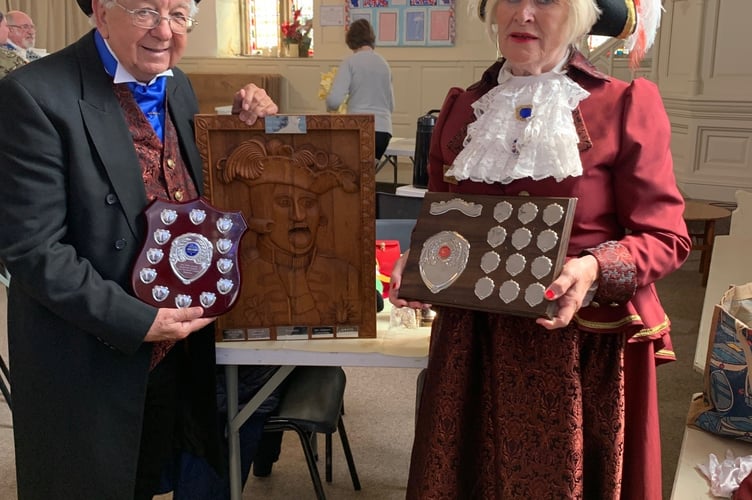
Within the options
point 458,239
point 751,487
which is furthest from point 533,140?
point 751,487

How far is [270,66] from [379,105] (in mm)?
3615

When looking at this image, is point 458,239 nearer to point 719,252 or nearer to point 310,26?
point 719,252

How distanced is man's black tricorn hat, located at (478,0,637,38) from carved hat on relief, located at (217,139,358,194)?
57cm

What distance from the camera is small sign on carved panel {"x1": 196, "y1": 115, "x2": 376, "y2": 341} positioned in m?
1.54

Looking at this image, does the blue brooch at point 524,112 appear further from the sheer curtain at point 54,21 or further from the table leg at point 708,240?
the sheer curtain at point 54,21

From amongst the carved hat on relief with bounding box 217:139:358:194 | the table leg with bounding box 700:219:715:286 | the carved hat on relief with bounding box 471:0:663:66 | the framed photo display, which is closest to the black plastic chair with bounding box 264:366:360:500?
the carved hat on relief with bounding box 217:139:358:194

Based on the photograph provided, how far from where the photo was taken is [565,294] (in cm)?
123

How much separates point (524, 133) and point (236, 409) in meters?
0.96

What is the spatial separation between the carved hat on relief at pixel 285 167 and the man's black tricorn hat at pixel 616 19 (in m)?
0.57

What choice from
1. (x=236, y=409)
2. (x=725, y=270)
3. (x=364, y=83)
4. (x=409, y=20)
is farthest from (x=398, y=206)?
(x=409, y=20)

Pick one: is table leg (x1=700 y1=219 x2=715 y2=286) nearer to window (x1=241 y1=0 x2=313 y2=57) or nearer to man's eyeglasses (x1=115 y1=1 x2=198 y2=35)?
man's eyeglasses (x1=115 y1=1 x2=198 y2=35)

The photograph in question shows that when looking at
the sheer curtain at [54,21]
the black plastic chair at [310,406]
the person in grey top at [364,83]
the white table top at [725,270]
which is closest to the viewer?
the black plastic chair at [310,406]

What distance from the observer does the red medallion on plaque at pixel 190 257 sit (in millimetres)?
1439

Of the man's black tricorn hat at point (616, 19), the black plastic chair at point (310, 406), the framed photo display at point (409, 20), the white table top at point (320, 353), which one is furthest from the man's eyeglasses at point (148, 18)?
the framed photo display at point (409, 20)
